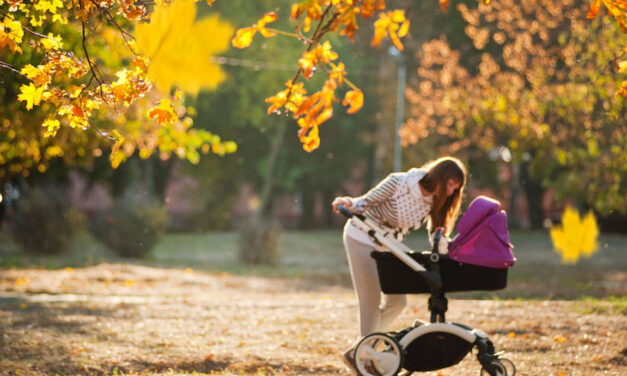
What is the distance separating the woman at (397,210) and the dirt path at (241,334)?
0.73 metres

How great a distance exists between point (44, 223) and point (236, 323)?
13.0 meters

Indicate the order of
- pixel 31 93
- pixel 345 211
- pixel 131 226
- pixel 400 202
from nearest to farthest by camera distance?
pixel 31 93 → pixel 345 211 → pixel 400 202 → pixel 131 226

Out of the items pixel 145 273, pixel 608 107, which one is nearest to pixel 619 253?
Answer: pixel 608 107

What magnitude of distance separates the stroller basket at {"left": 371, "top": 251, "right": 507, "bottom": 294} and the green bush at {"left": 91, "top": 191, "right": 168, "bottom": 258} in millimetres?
16643

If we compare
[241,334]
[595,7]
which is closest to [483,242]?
[595,7]

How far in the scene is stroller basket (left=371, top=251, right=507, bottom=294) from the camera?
16.9 ft

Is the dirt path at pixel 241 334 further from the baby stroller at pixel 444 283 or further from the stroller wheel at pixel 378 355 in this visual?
the baby stroller at pixel 444 283

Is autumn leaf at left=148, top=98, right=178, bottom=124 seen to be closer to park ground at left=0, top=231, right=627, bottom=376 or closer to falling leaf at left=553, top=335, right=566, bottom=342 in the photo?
park ground at left=0, top=231, right=627, bottom=376

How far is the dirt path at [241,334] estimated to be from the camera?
255 inches

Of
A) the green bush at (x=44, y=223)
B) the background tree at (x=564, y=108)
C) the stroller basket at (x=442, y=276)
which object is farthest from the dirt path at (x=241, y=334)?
the green bush at (x=44, y=223)

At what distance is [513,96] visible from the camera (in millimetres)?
17719

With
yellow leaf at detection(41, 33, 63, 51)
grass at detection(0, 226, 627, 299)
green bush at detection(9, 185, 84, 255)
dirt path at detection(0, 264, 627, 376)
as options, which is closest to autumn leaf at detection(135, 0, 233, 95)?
green bush at detection(9, 185, 84, 255)

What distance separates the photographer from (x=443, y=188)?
5570mm

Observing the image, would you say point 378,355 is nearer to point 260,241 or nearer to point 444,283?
point 444,283
